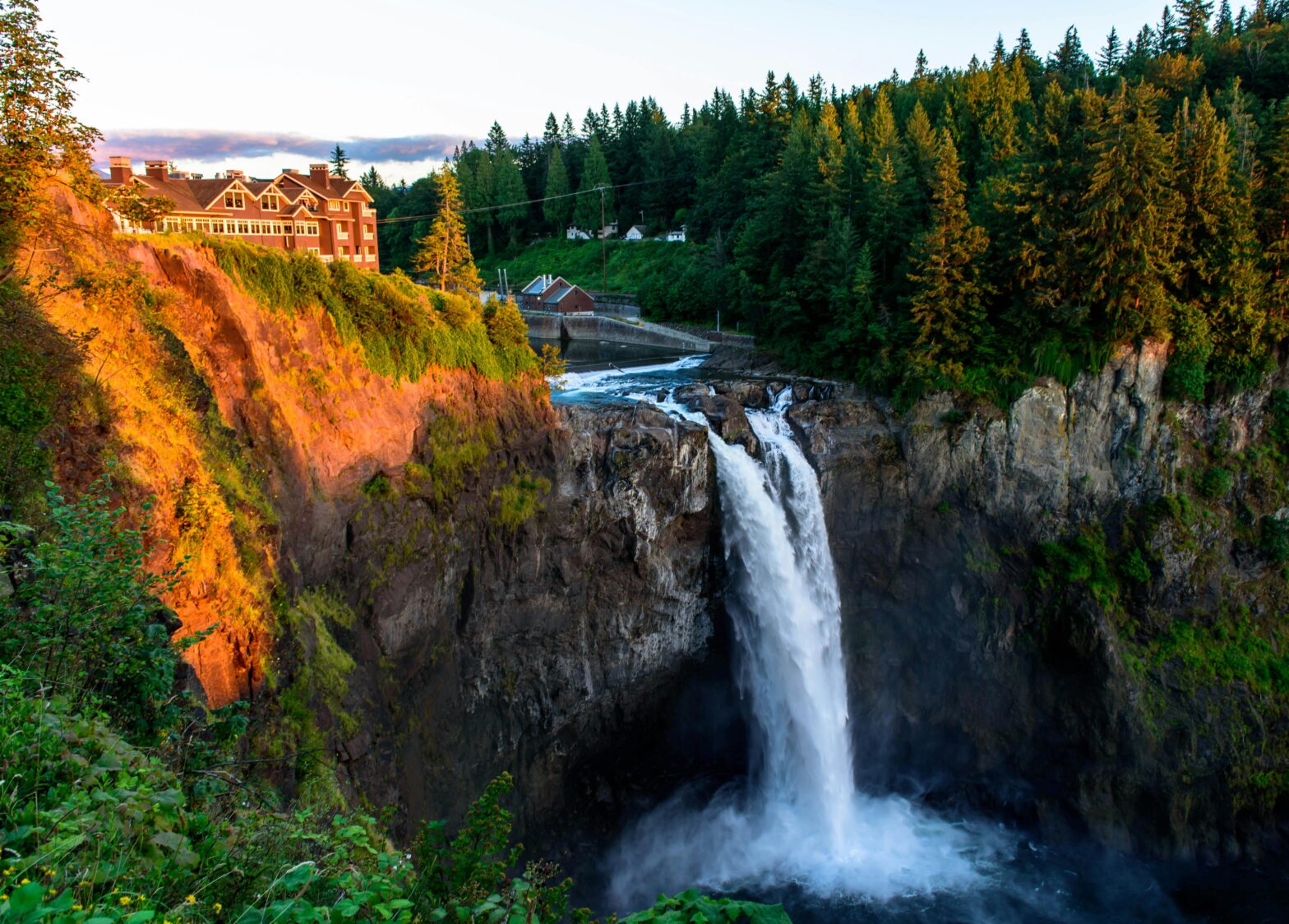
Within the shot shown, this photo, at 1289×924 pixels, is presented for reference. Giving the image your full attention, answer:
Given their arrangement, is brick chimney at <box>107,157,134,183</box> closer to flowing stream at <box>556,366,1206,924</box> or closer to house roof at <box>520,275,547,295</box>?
flowing stream at <box>556,366,1206,924</box>

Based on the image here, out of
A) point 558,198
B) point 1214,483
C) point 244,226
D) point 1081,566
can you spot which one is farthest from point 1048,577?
point 558,198

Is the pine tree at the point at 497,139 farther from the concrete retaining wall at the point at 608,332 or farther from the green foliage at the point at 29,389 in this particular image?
the green foliage at the point at 29,389

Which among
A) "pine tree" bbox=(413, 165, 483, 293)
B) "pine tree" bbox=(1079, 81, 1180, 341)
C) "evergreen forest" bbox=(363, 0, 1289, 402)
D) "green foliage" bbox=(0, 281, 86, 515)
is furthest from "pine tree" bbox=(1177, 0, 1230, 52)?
"green foliage" bbox=(0, 281, 86, 515)

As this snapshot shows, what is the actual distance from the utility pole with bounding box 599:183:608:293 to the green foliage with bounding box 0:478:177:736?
6778cm

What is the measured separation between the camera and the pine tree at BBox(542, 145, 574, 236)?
309 ft

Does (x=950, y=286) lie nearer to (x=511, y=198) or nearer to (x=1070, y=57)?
(x=1070, y=57)

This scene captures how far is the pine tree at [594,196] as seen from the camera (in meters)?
91.2

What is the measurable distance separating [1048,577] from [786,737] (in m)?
10.6

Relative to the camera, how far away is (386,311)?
890 inches

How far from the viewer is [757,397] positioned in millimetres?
31562

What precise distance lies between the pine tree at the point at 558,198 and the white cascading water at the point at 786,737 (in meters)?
71.4

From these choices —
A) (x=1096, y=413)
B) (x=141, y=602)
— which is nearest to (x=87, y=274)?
(x=141, y=602)

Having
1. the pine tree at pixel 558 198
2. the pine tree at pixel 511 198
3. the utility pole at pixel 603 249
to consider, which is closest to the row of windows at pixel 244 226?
the utility pole at pixel 603 249

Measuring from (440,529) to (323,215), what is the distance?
2251 centimetres
